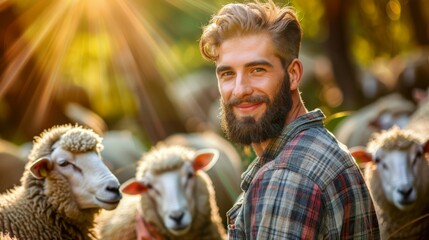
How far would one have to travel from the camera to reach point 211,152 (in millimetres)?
6289

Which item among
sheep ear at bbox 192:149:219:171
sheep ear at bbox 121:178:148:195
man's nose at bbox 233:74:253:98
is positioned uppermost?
sheep ear at bbox 192:149:219:171

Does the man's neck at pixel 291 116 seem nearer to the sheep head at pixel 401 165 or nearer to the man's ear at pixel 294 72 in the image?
the man's ear at pixel 294 72

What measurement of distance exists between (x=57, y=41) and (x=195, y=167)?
820 cm

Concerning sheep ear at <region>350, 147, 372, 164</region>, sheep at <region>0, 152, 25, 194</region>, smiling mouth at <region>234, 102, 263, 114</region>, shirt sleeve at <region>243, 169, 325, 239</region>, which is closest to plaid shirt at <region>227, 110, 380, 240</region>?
shirt sleeve at <region>243, 169, 325, 239</region>

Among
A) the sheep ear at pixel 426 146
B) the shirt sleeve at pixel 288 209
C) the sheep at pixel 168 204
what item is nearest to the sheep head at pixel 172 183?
the sheep at pixel 168 204

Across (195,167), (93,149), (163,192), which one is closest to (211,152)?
(195,167)

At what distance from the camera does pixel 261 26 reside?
3230 millimetres

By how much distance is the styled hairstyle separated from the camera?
323 centimetres

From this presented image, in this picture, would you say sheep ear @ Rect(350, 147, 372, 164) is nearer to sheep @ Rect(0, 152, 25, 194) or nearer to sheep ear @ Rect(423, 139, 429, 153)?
sheep ear @ Rect(423, 139, 429, 153)

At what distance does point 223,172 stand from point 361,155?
2727 mm

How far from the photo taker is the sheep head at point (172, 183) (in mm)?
5746

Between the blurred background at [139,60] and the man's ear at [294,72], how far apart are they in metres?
3.96

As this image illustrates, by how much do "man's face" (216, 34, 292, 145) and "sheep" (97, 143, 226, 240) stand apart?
2.61 meters

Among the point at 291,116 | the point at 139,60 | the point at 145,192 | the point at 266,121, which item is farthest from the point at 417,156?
the point at 139,60
